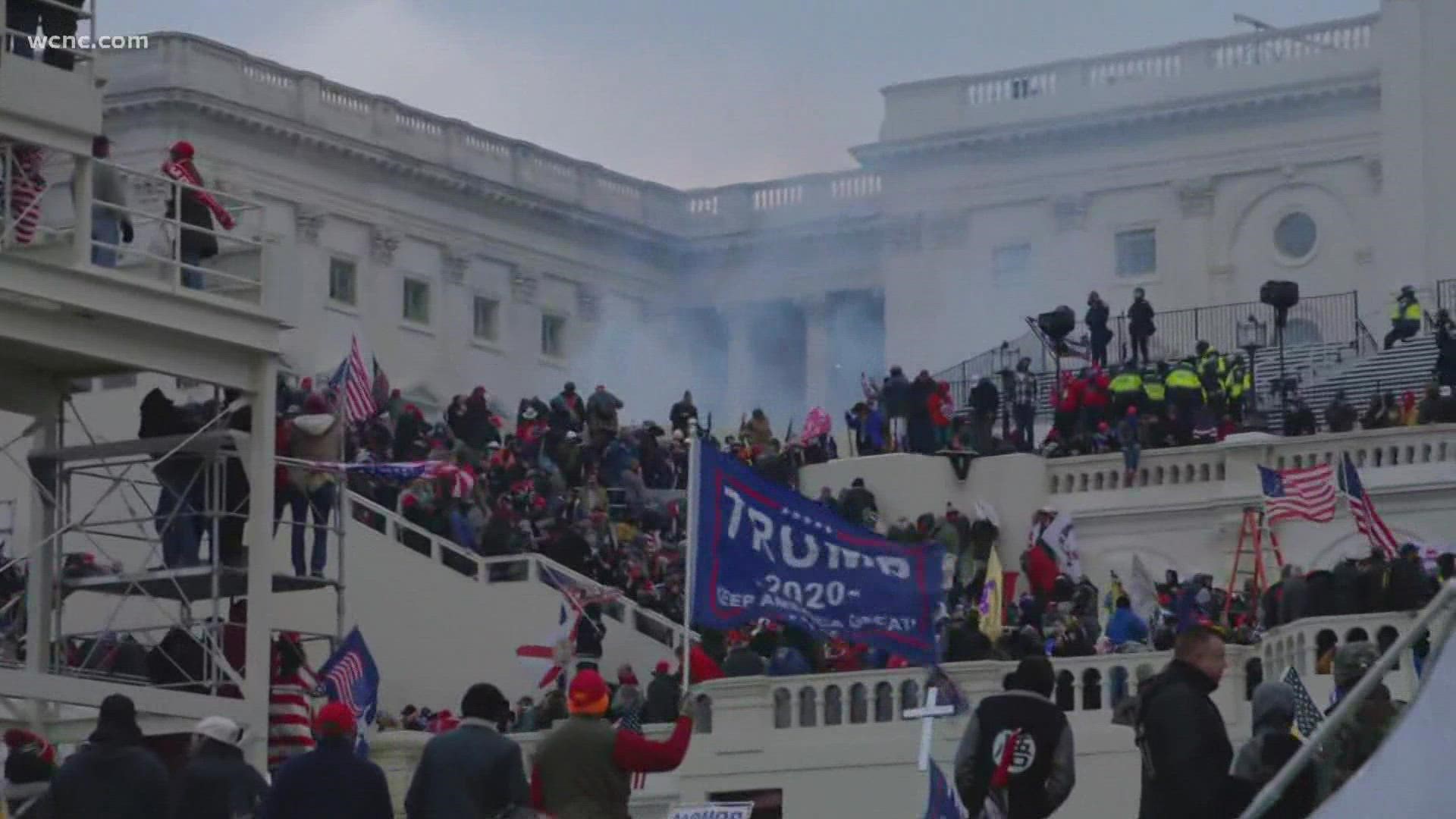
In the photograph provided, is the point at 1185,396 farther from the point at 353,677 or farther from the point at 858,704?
the point at 353,677

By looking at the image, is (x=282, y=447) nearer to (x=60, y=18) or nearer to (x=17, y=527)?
(x=60, y=18)

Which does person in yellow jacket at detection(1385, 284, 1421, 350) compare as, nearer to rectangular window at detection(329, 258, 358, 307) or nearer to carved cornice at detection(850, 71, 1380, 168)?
carved cornice at detection(850, 71, 1380, 168)

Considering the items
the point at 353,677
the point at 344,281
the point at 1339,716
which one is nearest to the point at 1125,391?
the point at 353,677

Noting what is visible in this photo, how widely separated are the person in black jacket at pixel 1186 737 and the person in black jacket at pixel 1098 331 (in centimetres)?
3630

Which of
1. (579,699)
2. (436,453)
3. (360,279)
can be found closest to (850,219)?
(360,279)

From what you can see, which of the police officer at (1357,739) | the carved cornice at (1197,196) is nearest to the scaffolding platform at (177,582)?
the police officer at (1357,739)

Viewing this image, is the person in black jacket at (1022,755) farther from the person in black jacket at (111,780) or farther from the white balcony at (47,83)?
the white balcony at (47,83)

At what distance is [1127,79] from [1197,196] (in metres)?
2.37

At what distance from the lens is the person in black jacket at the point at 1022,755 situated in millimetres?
20562

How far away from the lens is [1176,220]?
7625 cm

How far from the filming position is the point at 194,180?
31.5 metres

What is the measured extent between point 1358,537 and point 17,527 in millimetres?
14779

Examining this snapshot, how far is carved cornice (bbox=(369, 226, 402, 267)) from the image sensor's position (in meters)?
73.6

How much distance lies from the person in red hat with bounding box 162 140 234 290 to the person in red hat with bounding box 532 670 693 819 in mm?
10921
